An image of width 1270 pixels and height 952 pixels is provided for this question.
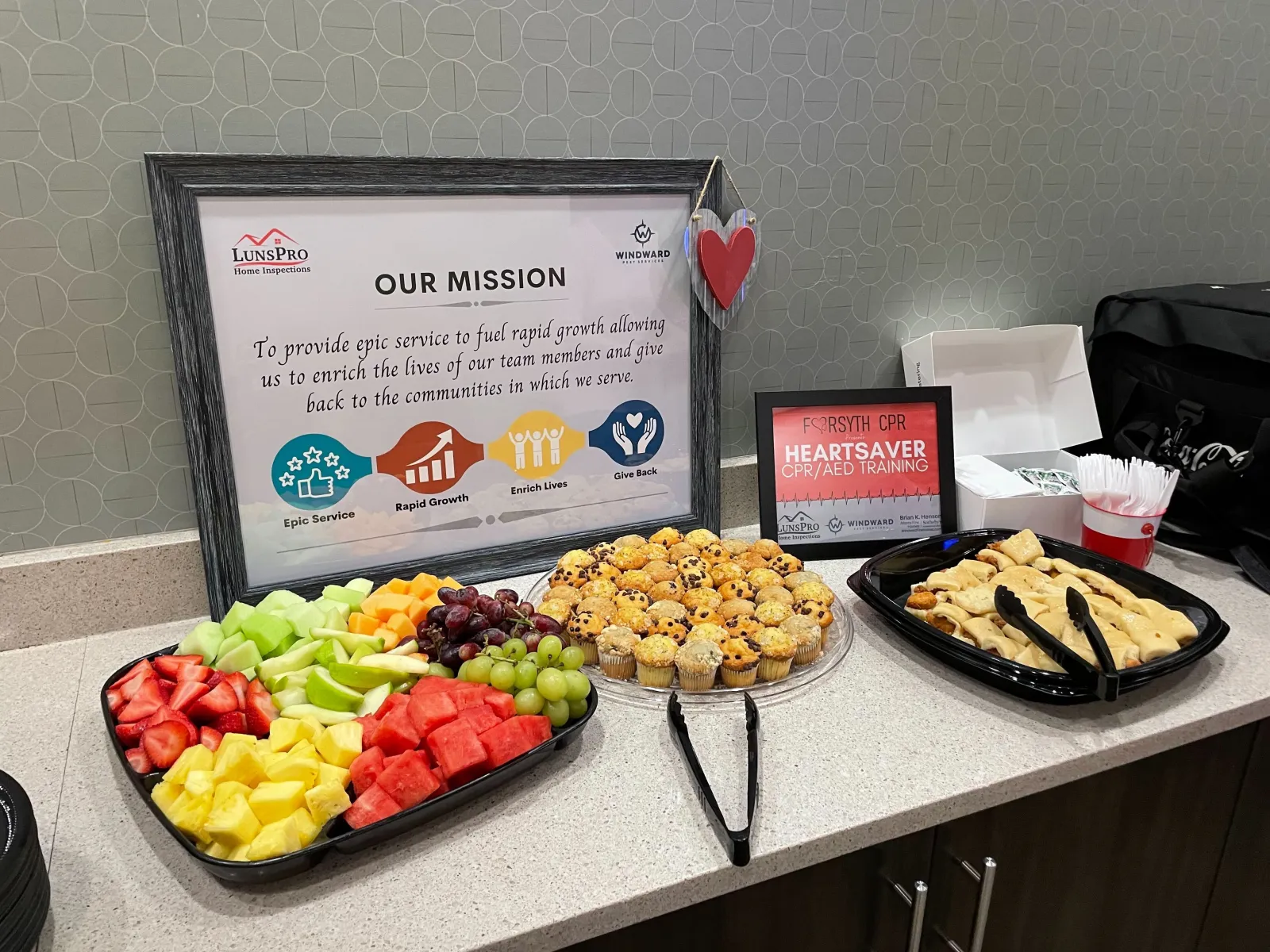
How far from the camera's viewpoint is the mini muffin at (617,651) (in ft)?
3.23

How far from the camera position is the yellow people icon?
1224mm

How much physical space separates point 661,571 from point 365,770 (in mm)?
487

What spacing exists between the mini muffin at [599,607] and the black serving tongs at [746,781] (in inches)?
5.6

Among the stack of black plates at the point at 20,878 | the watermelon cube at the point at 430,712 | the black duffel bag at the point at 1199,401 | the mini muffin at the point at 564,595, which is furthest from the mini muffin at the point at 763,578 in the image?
the stack of black plates at the point at 20,878

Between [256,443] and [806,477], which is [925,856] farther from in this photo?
[256,443]

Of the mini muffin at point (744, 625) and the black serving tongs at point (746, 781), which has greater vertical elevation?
the mini muffin at point (744, 625)

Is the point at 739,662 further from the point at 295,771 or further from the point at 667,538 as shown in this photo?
the point at 295,771

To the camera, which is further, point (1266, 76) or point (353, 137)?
point (1266, 76)

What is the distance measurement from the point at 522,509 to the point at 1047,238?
40.5 inches

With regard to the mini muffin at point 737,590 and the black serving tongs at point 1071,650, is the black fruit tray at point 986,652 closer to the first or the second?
the black serving tongs at point 1071,650

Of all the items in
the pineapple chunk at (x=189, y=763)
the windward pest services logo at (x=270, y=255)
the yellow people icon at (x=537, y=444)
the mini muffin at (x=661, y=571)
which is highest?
the windward pest services logo at (x=270, y=255)

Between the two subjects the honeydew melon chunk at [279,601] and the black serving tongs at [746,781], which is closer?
the black serving tongs at [746,781]

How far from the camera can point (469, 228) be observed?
1.13 meters

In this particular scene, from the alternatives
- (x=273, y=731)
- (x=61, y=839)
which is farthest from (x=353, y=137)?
(x=61, y=839)
